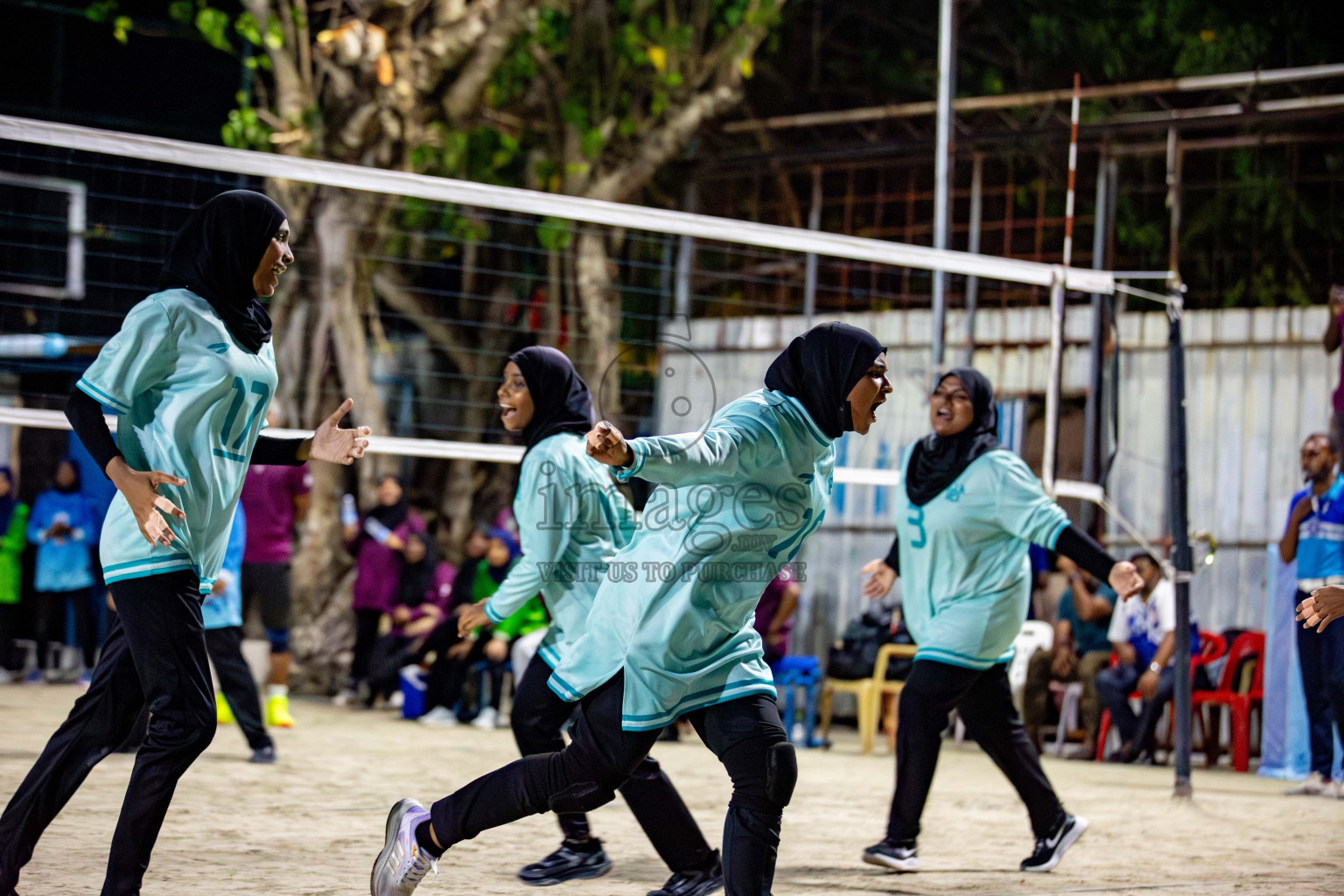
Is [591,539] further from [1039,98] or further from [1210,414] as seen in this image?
Result: [1039,98]

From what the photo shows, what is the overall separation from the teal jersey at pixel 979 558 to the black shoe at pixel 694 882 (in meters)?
1.44

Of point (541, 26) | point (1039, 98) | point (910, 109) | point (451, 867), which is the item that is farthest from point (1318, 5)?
point (451, 867)

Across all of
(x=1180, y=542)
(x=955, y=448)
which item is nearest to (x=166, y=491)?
(x=955, y=448)

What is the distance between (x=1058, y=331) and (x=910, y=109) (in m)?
6.60

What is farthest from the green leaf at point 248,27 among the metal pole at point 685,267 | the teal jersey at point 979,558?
the teal jersey at point 979,558

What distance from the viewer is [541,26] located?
13938mm

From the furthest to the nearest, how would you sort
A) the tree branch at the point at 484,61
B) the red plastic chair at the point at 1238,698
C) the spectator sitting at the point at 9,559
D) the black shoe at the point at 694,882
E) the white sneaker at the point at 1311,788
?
the tree branch at the point at 484,61, the spectator sitting at the point at 9,559, the red plastic chair at the point at 1238,698, the white sneaker at the point at 1311,788, the black shoe at the point at 694,882

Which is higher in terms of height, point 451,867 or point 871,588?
point 871,588

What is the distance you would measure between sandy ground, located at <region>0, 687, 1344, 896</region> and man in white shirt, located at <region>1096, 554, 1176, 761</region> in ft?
2.54

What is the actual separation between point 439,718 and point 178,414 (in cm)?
756

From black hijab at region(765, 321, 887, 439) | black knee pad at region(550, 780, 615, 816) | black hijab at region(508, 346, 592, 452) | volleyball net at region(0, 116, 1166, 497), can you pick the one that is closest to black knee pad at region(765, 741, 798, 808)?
black knee pad at region(550, 780, 615, 816)

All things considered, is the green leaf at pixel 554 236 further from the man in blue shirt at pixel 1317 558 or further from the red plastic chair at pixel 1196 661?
the man in blue shirt at pixel 1317 558

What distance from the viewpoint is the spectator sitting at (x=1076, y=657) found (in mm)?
11312

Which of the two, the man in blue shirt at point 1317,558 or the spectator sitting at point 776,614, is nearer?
the man in blue shirt at point 1317,558
